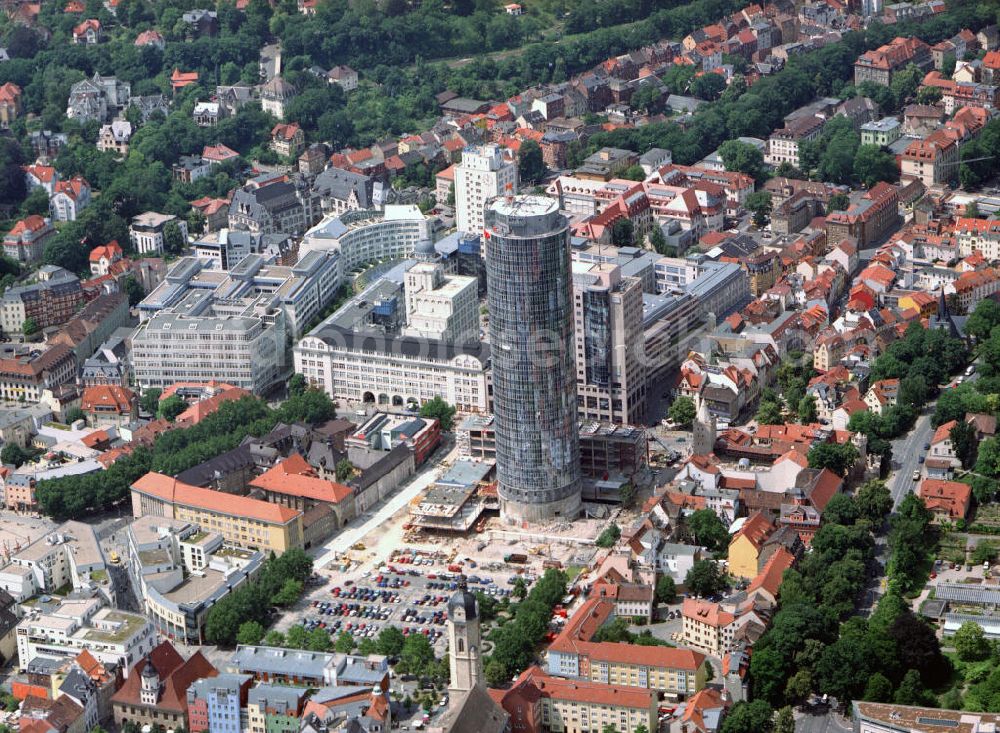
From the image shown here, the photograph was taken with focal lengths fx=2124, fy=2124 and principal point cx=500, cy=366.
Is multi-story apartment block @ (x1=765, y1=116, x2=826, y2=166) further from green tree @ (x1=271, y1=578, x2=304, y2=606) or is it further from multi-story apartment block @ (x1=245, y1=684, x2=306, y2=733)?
multi-story apartment block @ (x1=245, y1=684, x2=306, y2=733)

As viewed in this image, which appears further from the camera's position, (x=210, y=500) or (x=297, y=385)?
(x=297, y=385)

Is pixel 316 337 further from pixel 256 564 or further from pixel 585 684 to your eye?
pixel 585 684

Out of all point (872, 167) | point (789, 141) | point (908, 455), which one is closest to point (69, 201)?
point (789, 141)

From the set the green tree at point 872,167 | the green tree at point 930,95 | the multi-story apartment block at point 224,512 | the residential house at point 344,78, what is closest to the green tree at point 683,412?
the multi-story apartment block at point 224,512

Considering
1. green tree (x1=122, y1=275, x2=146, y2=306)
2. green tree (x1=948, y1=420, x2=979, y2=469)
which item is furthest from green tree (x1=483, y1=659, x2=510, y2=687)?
green tree (x1=122, y1=275, x2=146, y2=306)

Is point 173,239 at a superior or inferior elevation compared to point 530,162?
inferior

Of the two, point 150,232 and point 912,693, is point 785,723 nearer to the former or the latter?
point 912,693

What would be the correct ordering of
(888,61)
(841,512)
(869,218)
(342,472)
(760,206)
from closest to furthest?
(841,512) < (342,472) < (869,218) < (760,206) < (888,61)
